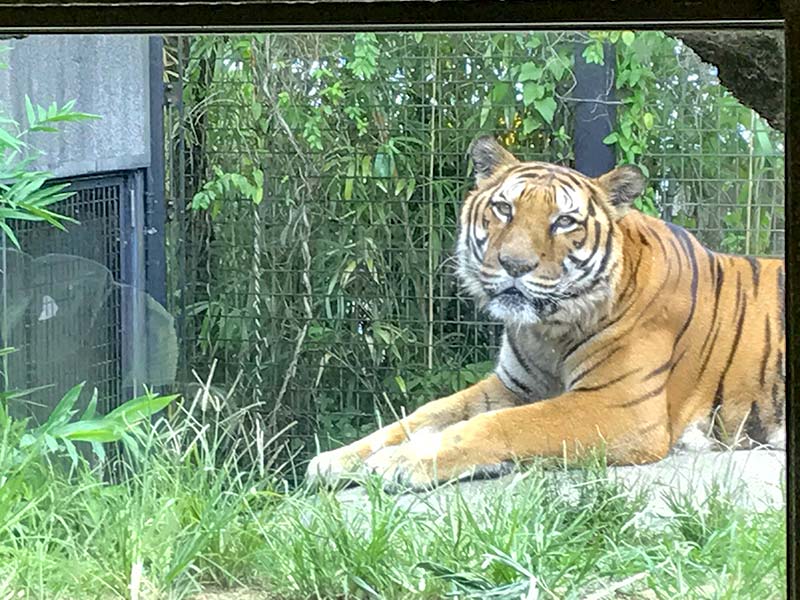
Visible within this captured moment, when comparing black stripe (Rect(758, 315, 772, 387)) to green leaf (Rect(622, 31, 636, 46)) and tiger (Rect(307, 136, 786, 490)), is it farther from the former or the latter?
green leaf (Rect(622, 31, 636, 46))

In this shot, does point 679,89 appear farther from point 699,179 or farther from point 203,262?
point 203,262

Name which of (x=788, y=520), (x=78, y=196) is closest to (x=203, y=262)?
(x=78, y=196)

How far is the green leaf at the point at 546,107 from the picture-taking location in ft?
3.12

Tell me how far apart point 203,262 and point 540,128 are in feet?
1.16

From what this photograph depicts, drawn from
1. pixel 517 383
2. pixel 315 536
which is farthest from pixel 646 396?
pixel 315 536

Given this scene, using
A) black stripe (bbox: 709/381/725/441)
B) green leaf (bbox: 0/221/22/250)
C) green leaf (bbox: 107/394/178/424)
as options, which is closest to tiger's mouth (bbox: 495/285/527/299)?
black stripe (bbox: 709/381/725/441)

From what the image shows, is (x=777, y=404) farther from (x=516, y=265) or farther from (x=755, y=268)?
(x=516, y=265)

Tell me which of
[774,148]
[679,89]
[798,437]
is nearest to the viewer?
[798,437]

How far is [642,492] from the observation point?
961mm

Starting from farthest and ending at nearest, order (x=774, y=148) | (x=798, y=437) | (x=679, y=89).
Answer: (x=679, y=89) → (x=774, y=148) → (x=798, y=437)

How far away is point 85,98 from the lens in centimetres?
97

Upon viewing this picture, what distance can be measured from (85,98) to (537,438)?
55 cm

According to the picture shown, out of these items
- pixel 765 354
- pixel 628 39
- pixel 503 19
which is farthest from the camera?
pixel 765 354

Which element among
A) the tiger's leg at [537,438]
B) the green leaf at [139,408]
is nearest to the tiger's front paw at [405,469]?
Answer: the tiger's leg at [537,438]
